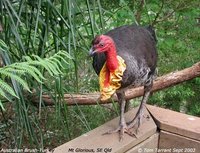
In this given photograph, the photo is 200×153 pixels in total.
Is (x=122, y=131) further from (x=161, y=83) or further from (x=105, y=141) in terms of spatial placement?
(x=161, y=83)

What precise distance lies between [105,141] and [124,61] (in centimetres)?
31

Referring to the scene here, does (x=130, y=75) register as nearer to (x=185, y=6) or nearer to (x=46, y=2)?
(x=46, y=2)

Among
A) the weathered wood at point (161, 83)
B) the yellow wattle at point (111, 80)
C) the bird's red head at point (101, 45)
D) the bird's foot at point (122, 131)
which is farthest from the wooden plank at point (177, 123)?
the weathered wood at point (161, 83)

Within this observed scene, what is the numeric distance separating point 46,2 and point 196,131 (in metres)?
0.78

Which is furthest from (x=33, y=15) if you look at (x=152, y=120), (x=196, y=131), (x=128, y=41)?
(x=196, y=131)

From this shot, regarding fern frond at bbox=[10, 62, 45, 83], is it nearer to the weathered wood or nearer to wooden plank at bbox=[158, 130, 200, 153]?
wooden plank at bbox=[158, 130, 200, 153]

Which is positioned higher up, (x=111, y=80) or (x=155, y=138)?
(x=111, y=80)

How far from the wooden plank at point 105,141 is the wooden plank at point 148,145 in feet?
0.05

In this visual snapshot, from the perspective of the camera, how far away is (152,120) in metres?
1.77

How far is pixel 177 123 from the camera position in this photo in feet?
5.55

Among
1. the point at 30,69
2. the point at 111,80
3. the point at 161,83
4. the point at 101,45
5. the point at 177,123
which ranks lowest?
the point at 161,83

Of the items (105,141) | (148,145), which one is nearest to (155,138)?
(148,145)

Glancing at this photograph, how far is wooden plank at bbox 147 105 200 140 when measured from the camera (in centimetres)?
162

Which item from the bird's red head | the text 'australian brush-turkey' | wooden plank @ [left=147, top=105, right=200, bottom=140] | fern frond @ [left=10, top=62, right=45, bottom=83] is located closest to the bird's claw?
the text 'australian brush-turkey'
